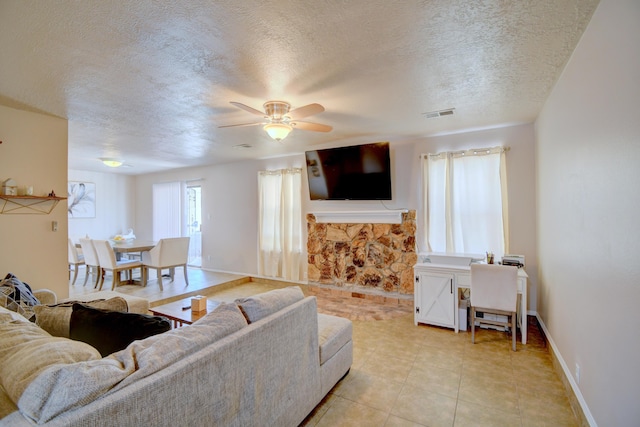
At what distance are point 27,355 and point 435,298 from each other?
354cm

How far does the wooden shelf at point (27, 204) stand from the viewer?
2.96 m

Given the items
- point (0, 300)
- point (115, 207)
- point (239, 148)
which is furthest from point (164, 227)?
point (0, 300)

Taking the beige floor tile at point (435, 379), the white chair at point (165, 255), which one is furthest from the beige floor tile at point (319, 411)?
the white chair at point (165, 255)

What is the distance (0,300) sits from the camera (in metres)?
2.19

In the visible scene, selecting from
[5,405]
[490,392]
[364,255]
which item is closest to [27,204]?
[5,405]

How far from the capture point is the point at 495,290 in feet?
10.0

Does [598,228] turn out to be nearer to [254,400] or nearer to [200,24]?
[254,400]

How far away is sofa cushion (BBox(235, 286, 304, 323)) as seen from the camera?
1.73m

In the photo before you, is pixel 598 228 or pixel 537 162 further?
pixel 537 162

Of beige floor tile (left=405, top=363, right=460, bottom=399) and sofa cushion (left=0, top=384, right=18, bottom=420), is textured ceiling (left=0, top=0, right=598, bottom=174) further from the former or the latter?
beige floor tile (left=405, top=363, right=460, bottom=399)

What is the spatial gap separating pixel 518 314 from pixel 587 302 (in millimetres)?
1776

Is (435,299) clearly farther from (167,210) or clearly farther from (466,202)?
(167,210)

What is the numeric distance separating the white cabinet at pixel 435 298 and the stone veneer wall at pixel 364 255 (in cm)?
73

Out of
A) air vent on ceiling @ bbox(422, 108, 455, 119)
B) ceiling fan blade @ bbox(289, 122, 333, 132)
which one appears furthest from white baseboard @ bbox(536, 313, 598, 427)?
ceiling fan blade @ bbox(289, 122, 333, 132)
